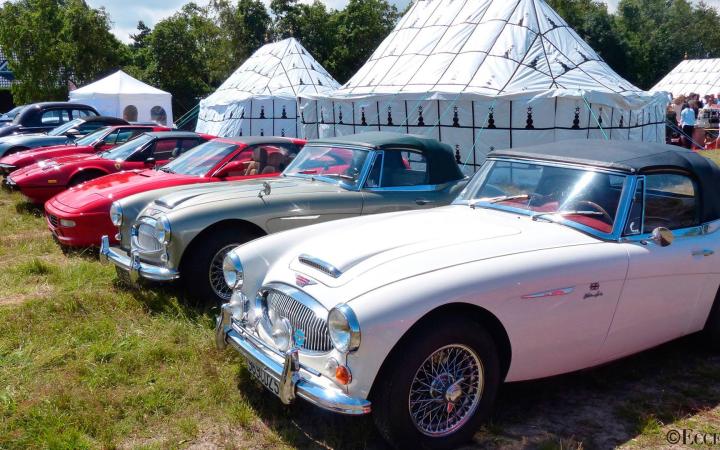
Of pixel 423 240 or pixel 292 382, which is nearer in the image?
pixel 292 382

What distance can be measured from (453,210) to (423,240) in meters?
0.89

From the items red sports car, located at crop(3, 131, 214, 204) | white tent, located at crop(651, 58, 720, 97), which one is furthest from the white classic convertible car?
white tent, located at crop(651, 58, 720, 97)

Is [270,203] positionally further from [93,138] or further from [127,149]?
[93,138]

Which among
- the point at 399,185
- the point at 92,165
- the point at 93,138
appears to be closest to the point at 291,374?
the point at 399,185

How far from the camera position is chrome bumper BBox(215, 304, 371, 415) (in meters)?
2.88

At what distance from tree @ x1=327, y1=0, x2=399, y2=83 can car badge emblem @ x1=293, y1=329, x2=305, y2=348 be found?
3260cm

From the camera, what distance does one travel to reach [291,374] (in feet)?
10.0

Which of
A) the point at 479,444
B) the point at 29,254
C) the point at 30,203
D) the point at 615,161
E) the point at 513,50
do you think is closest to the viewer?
the point at 479,444

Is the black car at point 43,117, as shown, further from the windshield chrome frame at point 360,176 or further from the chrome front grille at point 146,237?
the windshield chrome frame at point 360,176

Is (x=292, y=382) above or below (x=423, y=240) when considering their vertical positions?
below

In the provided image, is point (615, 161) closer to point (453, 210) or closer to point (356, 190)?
point (453, 210)

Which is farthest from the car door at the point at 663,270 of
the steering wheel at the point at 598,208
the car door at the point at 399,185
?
the car door at the point at 399,185

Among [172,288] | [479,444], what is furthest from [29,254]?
[479,444]

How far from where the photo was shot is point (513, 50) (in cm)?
1157
